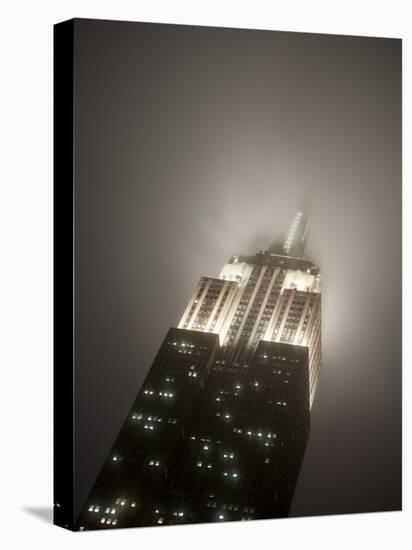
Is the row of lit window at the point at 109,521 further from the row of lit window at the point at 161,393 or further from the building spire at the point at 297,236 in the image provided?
the building spire at the point at 297,236

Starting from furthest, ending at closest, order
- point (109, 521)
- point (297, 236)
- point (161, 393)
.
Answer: point (297, 236) < point (161, 393) < point (109, 521)

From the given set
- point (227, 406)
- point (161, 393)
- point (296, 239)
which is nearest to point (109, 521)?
point (161, 393)

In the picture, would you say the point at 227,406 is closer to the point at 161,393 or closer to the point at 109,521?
the point at 161,393

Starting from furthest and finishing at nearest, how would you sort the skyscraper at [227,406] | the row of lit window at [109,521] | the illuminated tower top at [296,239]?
the illuminated tower top at [296,239] < the skyscraper at [227,406] < the row of lit window at [109,521]

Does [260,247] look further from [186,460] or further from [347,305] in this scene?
[186,460]

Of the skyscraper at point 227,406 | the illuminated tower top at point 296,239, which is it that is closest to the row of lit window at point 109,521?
the skyscraper at point 227,406

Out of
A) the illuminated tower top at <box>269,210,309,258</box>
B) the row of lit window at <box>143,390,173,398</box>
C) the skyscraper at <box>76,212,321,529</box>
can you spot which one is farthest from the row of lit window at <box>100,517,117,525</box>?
the illuminated tower top at <box>269,210,309,258</box>

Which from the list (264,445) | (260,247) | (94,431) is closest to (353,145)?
(260,247)

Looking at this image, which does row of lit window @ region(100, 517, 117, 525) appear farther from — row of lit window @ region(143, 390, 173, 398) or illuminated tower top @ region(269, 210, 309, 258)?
illuminated tower top @ region(269, 210, 309, 258)
